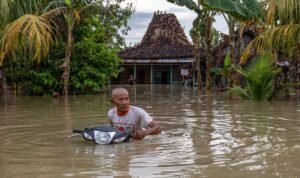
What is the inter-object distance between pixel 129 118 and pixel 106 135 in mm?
487

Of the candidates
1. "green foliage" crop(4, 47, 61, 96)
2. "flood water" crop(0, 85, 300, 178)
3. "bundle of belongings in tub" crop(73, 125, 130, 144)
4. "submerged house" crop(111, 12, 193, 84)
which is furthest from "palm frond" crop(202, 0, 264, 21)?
"submerged house" crop(111, 12, 193, 84)

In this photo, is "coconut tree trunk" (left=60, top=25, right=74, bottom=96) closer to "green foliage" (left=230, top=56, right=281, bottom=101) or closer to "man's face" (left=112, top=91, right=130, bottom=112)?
"green foliage" (left=230, top=56, right=281, bottom=101)

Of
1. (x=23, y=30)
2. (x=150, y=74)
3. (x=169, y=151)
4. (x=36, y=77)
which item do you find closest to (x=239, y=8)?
(x=23, y=30)

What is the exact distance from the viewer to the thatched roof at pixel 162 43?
46812 millimetres

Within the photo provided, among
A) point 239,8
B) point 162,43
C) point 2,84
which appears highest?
point 162,43

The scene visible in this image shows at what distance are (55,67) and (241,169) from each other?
796 inches

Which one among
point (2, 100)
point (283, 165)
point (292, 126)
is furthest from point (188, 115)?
point (2, 100)

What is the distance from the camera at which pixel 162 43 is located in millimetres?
49719

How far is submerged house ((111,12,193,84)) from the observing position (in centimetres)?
4650

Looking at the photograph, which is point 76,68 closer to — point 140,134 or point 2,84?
point 2,84

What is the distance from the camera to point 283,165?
5.75 metres

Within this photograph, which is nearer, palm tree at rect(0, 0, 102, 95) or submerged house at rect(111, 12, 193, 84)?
palm tree at rect(0, 0, 102, 95)

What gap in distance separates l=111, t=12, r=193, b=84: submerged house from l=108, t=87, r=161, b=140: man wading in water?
3679 centimetres

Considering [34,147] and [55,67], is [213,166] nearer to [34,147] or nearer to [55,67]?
[34,147]
